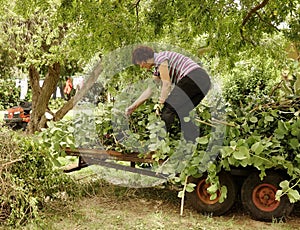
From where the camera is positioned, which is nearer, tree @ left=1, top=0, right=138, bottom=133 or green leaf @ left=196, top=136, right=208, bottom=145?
green leaf @ left=196, top=136, right=208, bottom=145

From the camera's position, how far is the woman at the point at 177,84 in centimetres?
458

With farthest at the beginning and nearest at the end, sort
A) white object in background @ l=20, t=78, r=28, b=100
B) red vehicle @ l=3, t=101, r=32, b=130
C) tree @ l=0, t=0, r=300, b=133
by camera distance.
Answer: white object in background @ l=20, t=78, r=28, b=100 < red vehicle @ l=3, t=101, r=32, b=130 < tree @ l=0, t=0, r=300, b=133

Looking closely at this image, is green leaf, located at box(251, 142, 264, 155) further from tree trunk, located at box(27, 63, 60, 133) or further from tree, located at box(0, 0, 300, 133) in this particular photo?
tree trunk, located at box(27, 63, 60, 133)

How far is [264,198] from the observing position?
4430mm

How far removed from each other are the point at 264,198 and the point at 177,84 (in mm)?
1489

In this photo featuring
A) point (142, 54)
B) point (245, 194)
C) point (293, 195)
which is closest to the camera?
point (293, 195)

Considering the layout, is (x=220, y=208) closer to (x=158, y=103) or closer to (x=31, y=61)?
(x=158, y=103)

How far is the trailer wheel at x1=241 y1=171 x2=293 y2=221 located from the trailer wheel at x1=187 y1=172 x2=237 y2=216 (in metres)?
0.13

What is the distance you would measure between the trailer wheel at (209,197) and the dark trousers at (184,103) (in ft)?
1.64

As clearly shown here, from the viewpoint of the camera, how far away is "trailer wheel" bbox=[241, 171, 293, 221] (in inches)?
171

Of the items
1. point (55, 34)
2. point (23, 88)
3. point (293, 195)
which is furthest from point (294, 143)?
point (23, 88)

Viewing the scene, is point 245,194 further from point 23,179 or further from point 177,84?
point 23,179

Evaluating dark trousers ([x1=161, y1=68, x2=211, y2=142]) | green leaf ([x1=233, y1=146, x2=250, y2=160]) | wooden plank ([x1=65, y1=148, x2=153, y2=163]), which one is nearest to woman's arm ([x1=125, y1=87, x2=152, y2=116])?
dark trousers ([x1=161, y1=68, x2=211, y2=142])

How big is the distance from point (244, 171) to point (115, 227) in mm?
1433
